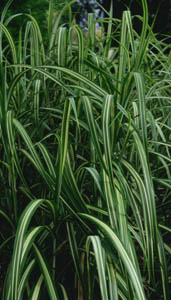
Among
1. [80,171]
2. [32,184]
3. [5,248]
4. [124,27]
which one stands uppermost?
[124,27]

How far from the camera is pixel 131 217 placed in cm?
117

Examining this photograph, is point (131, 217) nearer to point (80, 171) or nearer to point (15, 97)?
point (80, 171)

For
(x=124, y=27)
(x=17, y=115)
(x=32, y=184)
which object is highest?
(x=124, y=27)

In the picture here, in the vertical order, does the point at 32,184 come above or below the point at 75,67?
below

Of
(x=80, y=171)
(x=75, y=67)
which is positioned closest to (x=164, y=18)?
(x=75, y=67)

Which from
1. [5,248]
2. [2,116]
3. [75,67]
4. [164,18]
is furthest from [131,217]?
[164,18]

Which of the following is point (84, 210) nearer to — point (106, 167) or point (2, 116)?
point (106, 167)

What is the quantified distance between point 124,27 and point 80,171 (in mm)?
483

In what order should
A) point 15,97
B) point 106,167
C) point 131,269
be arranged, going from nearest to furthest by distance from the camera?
point 131,269 < point 106,167 < point 15,97

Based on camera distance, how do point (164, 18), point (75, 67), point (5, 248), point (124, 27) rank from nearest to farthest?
1. point (5, 248)
2. point (124, 27)
3. point (75, 67)
4. point (164, 18)

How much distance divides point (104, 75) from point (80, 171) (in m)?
0.26

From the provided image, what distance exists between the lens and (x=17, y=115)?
3.86 ft

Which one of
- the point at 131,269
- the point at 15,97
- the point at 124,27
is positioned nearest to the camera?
the point at 131,269

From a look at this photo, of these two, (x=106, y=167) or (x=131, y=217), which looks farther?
(x=131, y=217)
